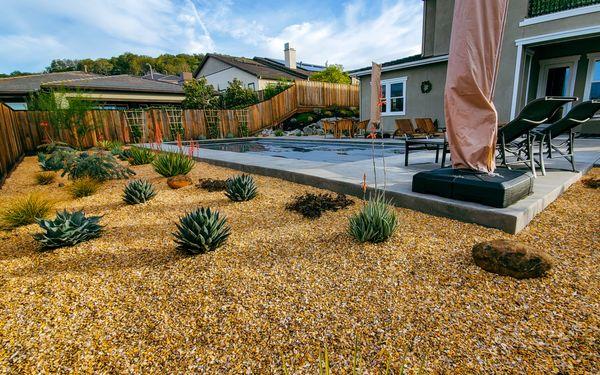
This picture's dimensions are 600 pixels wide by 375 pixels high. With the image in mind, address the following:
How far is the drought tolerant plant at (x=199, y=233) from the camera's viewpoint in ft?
8.31

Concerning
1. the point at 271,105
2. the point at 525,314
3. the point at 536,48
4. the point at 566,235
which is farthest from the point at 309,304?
the point at 271,105

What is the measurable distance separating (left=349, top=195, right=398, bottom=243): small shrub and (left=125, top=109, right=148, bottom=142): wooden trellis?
15178mm

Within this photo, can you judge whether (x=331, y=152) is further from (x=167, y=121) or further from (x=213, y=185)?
(x=167, y=121)

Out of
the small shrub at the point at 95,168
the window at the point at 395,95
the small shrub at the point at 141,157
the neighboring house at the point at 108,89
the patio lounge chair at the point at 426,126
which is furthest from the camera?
the neighboring house at the point at 108,89

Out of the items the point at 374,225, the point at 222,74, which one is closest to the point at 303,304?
the point at 374,225

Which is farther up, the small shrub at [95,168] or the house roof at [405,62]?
the house roof at [405,62]

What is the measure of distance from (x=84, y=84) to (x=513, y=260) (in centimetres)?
2551

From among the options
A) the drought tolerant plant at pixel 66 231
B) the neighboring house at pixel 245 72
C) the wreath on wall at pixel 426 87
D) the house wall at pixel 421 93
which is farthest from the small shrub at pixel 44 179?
the neighboring house at pixel 245 72

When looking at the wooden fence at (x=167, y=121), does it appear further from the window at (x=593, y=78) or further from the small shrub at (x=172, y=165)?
the window at (x=593, y=78)

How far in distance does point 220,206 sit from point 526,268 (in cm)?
332

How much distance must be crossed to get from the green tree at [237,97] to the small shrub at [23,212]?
18034 millimetres

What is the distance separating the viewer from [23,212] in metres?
3.43

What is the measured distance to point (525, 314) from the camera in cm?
165

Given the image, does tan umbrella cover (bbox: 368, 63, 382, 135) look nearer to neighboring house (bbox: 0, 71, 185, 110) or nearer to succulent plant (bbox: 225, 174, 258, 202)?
succulent plant (bbox: 225, 174, 258, 202)
